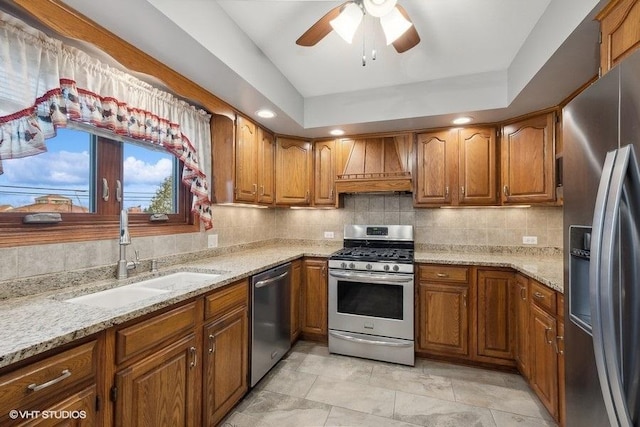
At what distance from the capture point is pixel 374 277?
101 inches

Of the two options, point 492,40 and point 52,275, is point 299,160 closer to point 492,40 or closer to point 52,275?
point 492,40

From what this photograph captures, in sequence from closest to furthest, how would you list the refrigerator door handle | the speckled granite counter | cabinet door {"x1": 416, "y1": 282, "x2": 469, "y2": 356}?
1. the refrigerator door handle
2. the speckled granite counter
3. cabinet door {"x1": 416, "y1": 282, "x2": 469, "y2": 356}

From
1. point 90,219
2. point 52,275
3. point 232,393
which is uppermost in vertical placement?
point 90,219

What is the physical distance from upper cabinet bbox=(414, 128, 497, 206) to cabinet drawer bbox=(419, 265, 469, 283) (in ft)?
2.20

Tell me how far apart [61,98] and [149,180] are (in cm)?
80

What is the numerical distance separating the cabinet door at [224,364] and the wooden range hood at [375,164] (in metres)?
1.62

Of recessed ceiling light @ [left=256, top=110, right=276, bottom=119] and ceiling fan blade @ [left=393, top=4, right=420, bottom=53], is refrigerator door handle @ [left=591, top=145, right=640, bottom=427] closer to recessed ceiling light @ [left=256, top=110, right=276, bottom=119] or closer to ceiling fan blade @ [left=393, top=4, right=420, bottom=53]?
ceiling fan blade @ [left=393, top=4, right=420, bottom=53]

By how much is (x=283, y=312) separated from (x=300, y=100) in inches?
78.9

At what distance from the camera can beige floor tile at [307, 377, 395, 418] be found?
1.92 m

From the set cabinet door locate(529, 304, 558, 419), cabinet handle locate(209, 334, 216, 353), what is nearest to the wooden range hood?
cabinet door locate(529, 304, 558, 419)

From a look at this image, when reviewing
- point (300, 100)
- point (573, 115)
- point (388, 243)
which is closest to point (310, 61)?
point (300, 100)

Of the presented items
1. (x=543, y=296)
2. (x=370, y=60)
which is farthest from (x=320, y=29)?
(x=543, y=296)

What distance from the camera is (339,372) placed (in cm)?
236

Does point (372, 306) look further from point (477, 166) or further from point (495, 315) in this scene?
point (477, 166)
